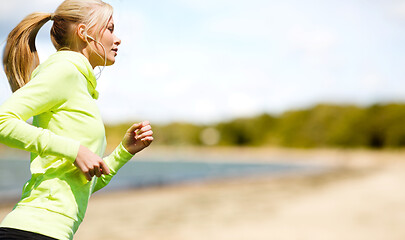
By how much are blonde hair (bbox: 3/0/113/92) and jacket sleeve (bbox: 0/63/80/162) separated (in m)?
0.20

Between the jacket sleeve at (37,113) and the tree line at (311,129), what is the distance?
84.7 m

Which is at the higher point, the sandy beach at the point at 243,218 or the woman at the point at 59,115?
the woman at the point at 59,115

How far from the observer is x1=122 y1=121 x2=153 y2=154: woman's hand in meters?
1.95

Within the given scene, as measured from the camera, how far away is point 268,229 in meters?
12.7

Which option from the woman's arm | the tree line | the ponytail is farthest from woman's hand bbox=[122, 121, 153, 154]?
the tree line

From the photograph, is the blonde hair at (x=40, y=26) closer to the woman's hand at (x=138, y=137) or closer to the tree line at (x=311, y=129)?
the woman's hand at (x=138, y=137)

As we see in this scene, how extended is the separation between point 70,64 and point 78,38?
164 millimetres

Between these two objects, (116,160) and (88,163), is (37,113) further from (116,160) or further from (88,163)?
(116,160)

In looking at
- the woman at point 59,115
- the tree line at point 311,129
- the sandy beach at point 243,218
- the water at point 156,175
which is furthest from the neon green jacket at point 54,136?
the tree line at point 311,129

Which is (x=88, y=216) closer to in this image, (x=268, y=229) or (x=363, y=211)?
(x=268, y=229)

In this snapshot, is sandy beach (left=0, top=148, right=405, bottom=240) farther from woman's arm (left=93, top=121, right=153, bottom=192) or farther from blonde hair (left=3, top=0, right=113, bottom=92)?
blonde hair (left=3, top=0, right=113, bottom=92)

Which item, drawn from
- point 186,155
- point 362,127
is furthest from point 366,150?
point 186,155

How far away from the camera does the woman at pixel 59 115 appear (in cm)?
160

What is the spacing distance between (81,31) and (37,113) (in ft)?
1.20
